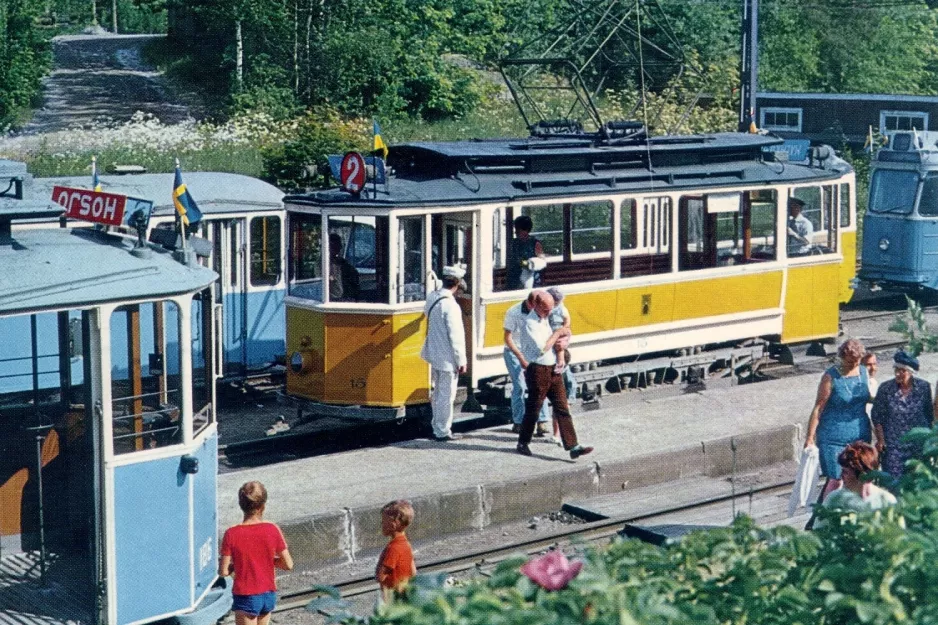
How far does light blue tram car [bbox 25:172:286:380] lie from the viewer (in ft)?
55.4

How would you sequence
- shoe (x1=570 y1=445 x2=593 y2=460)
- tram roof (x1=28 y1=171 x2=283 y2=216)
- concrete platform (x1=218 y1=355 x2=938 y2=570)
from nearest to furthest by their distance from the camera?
1. concrete platform (x1=218 y1=355 x2=938 y2=570)
2. shoe (x1=570 y1=445 x2=593 y2=460)
3. tram roof (x1=28 y1=171 x2=283 y2=216)

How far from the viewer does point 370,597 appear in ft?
34.4

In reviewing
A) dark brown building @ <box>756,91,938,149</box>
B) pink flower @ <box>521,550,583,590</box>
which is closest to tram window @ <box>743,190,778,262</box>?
pink flower @ <box>521,550,583,590</box>

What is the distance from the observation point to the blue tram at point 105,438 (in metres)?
8.45

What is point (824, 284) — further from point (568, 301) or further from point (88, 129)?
point (88, 129)

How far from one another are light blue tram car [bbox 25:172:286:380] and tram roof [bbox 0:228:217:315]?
765 cm

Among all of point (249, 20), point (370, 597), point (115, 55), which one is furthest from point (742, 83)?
point (115, 55)

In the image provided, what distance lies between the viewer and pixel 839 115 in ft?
116

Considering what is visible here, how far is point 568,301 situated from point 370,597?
5598 millimetres

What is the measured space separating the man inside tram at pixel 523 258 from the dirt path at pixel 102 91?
1954 cm

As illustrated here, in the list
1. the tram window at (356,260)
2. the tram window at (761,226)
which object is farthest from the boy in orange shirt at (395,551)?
the tram window at (761,226)

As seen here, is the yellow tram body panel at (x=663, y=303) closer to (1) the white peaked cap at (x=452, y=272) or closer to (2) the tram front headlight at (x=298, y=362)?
(1) the white peaked cap at (x=452, y=272)

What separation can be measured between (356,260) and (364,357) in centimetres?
93

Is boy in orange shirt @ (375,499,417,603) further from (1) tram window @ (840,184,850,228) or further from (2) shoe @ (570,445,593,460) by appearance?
(1) tram window @ (840,184,850,228)
